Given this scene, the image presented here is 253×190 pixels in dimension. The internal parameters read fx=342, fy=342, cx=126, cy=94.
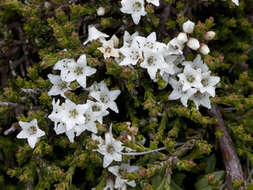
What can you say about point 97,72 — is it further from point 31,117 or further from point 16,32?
point 16,32

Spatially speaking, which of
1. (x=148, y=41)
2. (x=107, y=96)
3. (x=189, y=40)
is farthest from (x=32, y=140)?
(x=189, y=40)

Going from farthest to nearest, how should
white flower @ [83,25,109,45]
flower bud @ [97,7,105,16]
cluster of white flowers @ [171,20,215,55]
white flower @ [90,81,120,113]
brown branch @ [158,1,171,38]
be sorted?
1. brown branch @ [158,1,171,38]
2. flower bud @ [97,7,105,16]
3. white flower @ [83,25,109,45]
4. white flower @ [90,81,120,113]
5. cluster of white flowers @ [171,20,215,55]

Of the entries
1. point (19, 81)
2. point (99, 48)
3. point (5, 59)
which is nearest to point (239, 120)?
point (99, 48)

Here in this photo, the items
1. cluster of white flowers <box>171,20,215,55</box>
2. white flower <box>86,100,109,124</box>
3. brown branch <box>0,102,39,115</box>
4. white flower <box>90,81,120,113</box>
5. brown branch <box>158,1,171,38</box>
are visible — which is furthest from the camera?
brown branch <box>158,1,171,38</box>

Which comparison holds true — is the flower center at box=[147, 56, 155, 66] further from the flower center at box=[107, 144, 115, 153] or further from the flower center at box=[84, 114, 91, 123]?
the flower center at box=[107, 144, 115, 153]

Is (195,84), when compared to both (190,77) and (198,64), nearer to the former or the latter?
(190,77)

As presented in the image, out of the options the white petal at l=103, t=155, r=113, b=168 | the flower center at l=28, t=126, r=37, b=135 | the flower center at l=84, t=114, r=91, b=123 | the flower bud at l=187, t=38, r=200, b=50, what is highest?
the flower bud at l=187, t=38, r=200, b=50

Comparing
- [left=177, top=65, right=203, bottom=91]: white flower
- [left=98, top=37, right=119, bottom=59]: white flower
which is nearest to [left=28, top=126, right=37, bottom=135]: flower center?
[left=98, top=37, right=119, bottom=59]: white flower

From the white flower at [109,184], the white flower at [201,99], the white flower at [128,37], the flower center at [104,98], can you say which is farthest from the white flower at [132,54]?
the white flower at [109,184]
